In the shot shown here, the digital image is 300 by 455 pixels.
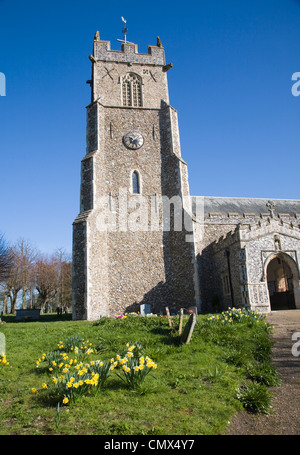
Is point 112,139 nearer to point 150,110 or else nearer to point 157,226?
point 150,110

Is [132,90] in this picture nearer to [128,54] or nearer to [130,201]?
[128,54]

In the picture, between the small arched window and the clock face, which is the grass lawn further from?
the clock face

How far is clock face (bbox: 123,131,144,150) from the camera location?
748 inches

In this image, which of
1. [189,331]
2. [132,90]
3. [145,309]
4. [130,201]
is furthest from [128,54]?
[189,331]

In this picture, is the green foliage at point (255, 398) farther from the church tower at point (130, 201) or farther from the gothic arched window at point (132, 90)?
the gothic arched window at point (132, 90)

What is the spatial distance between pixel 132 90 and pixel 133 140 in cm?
387

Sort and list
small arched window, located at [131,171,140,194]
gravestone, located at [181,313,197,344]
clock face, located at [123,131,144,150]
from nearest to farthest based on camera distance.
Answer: gravestone, located at [181,313,197,344], small arched window, located at [131,171,140,194], clock face, located at [123,131,144,150]

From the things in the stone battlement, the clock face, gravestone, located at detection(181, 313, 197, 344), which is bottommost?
gravestone, located at detection(181, 313, 197, 344)

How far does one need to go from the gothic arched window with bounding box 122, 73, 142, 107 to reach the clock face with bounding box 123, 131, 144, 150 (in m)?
2.35

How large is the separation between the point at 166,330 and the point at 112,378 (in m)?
3.30

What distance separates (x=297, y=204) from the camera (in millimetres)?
24281

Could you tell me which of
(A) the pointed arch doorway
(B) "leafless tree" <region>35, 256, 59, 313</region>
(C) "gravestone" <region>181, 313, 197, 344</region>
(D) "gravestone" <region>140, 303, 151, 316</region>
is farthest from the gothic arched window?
(B) "leafless tree" <region>35, 256, 59, 313</region>

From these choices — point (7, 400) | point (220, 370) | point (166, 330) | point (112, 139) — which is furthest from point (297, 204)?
point (7, 400)

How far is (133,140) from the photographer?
19094mm
